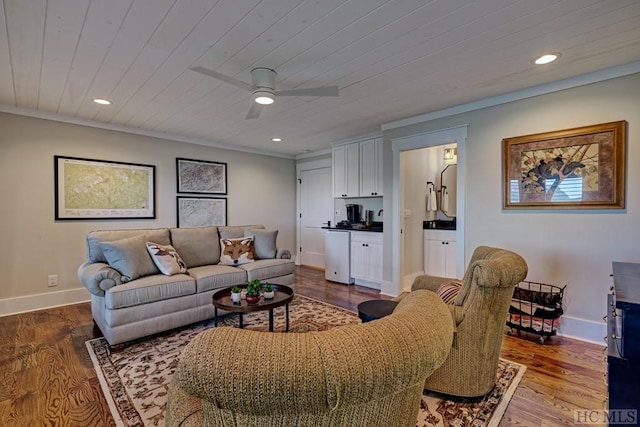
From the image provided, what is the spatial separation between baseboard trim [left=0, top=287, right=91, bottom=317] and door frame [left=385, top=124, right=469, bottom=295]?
4082 mm

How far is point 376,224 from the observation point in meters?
5.13

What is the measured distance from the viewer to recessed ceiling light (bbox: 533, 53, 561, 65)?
2.32 metres

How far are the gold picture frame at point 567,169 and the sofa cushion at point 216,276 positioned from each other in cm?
297

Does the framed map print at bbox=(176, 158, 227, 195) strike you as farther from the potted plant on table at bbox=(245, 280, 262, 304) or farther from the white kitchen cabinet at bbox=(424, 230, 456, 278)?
the white kitchen cabinet at bbox=(424, 230, 456, 278)

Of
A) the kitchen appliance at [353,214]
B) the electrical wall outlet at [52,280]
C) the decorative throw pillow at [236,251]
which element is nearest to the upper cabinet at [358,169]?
the kitchen appliance at [353,214]

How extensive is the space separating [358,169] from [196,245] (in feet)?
8.76

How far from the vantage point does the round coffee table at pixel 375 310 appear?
7.07 ft

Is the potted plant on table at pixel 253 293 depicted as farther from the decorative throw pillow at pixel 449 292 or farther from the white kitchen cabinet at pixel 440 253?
the white kitchen cabinet at pixel 440 253

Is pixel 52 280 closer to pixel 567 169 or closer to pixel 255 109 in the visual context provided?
pixel 255 109

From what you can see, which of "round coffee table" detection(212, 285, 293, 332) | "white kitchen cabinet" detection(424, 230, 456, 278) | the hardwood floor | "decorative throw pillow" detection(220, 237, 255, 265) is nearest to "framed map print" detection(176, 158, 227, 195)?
"decorative throw pillow" detection(220, 237, 255, 265)

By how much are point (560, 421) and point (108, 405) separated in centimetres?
266

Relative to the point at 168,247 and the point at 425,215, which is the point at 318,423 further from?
the point at 425,215

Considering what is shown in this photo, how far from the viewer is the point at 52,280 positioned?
379 centimetres

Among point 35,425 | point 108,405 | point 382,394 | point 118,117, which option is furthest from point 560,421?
point 118,117
